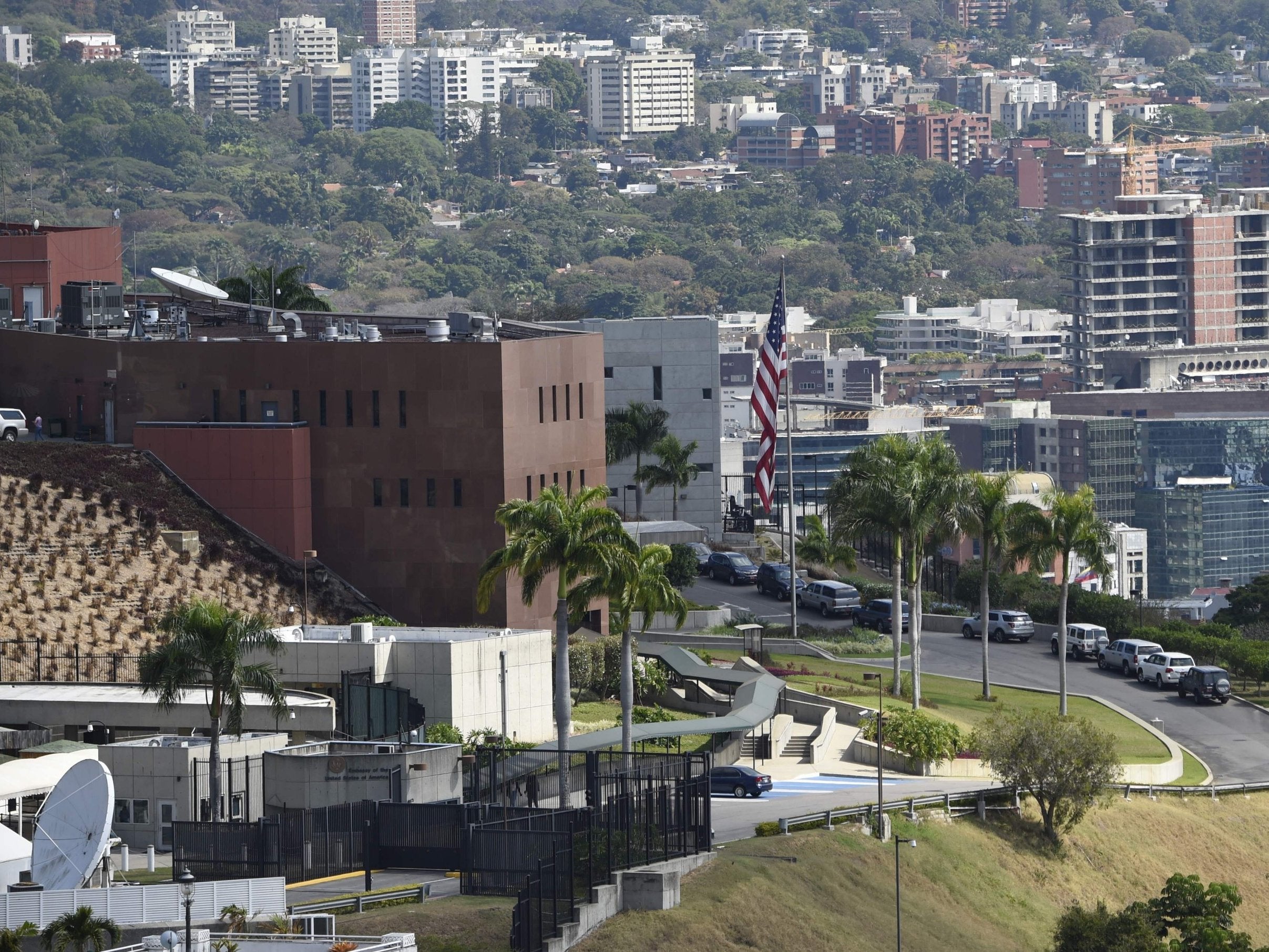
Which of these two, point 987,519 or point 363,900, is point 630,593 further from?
point 987,519

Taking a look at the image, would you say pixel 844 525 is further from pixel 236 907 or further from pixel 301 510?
pixel 236 907

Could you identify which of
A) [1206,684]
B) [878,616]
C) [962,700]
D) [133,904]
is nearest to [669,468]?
[878,616]

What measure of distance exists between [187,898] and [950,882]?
24.9 m

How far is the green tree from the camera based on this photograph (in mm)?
65125

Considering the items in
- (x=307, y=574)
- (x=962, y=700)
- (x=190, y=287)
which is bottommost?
(x=962, y=700)

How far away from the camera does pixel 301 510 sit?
86.1 metres

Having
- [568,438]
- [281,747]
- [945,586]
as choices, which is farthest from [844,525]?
[945,586]

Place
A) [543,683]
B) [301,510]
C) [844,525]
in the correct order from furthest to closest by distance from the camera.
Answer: [301,510]
[844,525]
[543,683]

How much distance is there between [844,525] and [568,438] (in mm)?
12320

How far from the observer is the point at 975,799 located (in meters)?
64.4

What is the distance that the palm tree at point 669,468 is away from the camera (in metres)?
116

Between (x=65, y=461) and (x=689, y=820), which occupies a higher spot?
(x=65, y=461)

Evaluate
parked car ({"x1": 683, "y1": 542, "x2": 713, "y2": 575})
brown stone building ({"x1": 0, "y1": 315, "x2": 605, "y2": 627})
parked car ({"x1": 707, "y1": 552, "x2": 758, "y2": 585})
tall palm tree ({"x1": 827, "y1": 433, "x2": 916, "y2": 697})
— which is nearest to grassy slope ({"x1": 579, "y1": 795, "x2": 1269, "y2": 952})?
tall palm tree ({"x1": 827, "y1": 433, "x2": 916, "y2": 697})

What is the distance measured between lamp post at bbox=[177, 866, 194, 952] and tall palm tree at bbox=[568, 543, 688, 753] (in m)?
16.2
